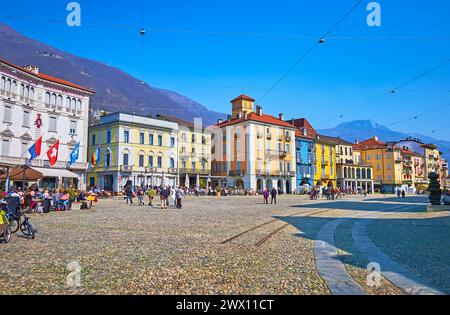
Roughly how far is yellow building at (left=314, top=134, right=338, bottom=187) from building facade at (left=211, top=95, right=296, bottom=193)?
7.82 m

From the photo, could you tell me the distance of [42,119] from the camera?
38.5 m

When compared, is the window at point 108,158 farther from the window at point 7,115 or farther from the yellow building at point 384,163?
the yellow building at point 384,163

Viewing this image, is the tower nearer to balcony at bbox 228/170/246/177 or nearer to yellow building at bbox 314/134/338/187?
balcony at bbox 228/170/246/177

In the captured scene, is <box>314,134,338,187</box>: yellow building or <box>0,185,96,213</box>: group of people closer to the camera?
<box>0,185,96,213</box>: group of people

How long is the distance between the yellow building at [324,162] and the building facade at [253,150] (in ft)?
25.7

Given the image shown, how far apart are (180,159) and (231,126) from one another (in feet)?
36.5

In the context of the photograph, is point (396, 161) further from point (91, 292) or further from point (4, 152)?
point (91, 292)

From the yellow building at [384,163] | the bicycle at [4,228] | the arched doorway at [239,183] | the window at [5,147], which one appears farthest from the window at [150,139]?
the yellow building at [384,163]

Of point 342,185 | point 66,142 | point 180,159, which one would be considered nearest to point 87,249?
point 66,142

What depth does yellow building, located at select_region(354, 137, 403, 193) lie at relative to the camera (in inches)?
3403

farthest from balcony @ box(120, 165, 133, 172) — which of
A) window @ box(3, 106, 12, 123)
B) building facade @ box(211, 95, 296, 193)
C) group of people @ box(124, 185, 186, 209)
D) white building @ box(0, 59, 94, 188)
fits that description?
group of people @ box(124, 185, 186, 209)

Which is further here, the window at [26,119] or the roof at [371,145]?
the roof at [371,145]

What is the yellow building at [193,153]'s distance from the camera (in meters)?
58.4

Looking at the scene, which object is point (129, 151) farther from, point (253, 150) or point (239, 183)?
point (253, 150)
